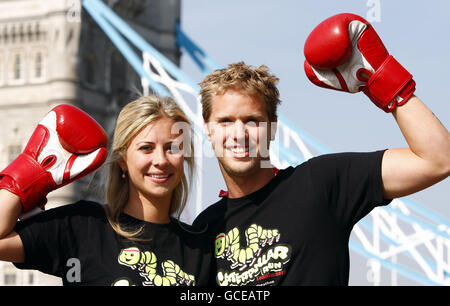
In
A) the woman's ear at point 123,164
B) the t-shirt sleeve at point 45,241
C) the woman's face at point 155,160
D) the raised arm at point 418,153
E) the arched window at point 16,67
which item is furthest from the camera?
the arched window at point 16,67

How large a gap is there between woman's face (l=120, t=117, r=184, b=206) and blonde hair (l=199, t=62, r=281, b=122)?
21 cm

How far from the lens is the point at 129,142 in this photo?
3529 millimetres

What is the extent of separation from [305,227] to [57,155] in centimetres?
108

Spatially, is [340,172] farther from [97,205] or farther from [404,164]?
[97,205]

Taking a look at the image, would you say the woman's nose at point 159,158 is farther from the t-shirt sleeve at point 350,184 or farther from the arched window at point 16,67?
the arched window at point 16,67

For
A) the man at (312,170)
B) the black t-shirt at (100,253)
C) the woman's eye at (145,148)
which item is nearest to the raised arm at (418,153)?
the man at (312,170)

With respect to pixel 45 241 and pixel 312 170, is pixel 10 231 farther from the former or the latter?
pixel 312 170

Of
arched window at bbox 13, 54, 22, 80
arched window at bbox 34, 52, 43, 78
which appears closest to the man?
arched window at bbox 34, 52, 43, 78

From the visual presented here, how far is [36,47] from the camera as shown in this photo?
26.9 metres

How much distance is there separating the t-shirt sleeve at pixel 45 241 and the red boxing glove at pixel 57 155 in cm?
10

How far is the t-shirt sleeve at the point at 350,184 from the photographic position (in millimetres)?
3289

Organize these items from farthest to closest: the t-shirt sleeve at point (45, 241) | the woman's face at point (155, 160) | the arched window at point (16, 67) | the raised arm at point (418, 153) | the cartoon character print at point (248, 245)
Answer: the arched window at point (16, 67) → the woman's face at point (155, 160) → the cartoon character print at point (248, 245) → the t-shirt sleeve at point (45, 241) → the raised arm at point (418, 153)

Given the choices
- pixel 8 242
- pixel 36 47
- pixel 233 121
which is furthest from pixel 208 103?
pixel 36 47

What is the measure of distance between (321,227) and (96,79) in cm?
2511
